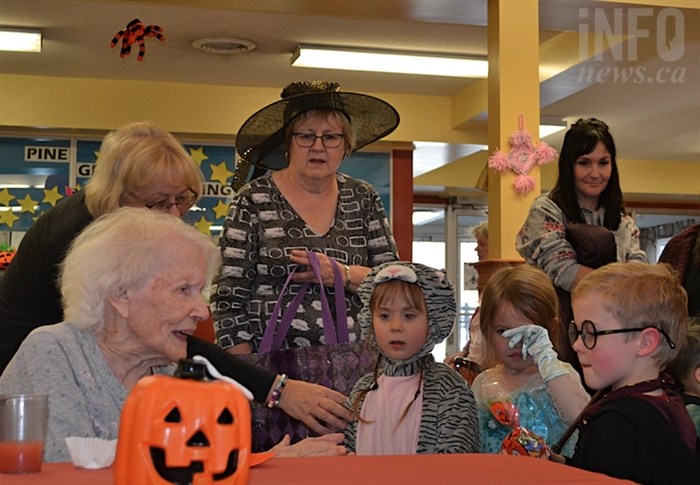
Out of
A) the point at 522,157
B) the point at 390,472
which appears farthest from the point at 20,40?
the point at 390,472

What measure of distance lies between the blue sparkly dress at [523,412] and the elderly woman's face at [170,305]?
1.10 m

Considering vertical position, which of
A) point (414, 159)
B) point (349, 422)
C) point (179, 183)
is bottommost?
point (349, 422)

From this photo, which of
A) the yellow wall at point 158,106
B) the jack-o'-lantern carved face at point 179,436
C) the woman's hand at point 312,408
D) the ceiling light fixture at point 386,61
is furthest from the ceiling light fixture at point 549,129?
the jack-o'-lantern carved face at point 179,436

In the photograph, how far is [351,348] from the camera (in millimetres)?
2697

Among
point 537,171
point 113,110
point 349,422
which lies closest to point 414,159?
point 113,110

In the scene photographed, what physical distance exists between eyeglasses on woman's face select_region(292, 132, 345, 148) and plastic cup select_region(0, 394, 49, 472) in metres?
1.59

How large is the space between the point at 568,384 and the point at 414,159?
788cm

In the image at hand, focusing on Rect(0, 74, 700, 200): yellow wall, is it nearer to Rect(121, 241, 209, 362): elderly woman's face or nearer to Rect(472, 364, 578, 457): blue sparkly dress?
Rect(472, 364, 578, 457): blue sparkly dress

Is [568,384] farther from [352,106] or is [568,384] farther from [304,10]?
[304,10]

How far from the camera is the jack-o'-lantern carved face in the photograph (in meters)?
1.07

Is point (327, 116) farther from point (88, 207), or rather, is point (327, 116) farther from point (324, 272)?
point (88, 207)

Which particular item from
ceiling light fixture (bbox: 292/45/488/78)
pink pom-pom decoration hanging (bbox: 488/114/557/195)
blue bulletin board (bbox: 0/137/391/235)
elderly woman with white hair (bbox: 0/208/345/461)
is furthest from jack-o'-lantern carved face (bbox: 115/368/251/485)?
blue bulletin board (bbox: 0/137/391/235)

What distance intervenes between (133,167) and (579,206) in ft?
5.32

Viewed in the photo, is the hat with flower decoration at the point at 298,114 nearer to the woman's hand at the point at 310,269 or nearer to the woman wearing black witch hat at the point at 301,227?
the woman wearing black witch hat at the point at 301,227
